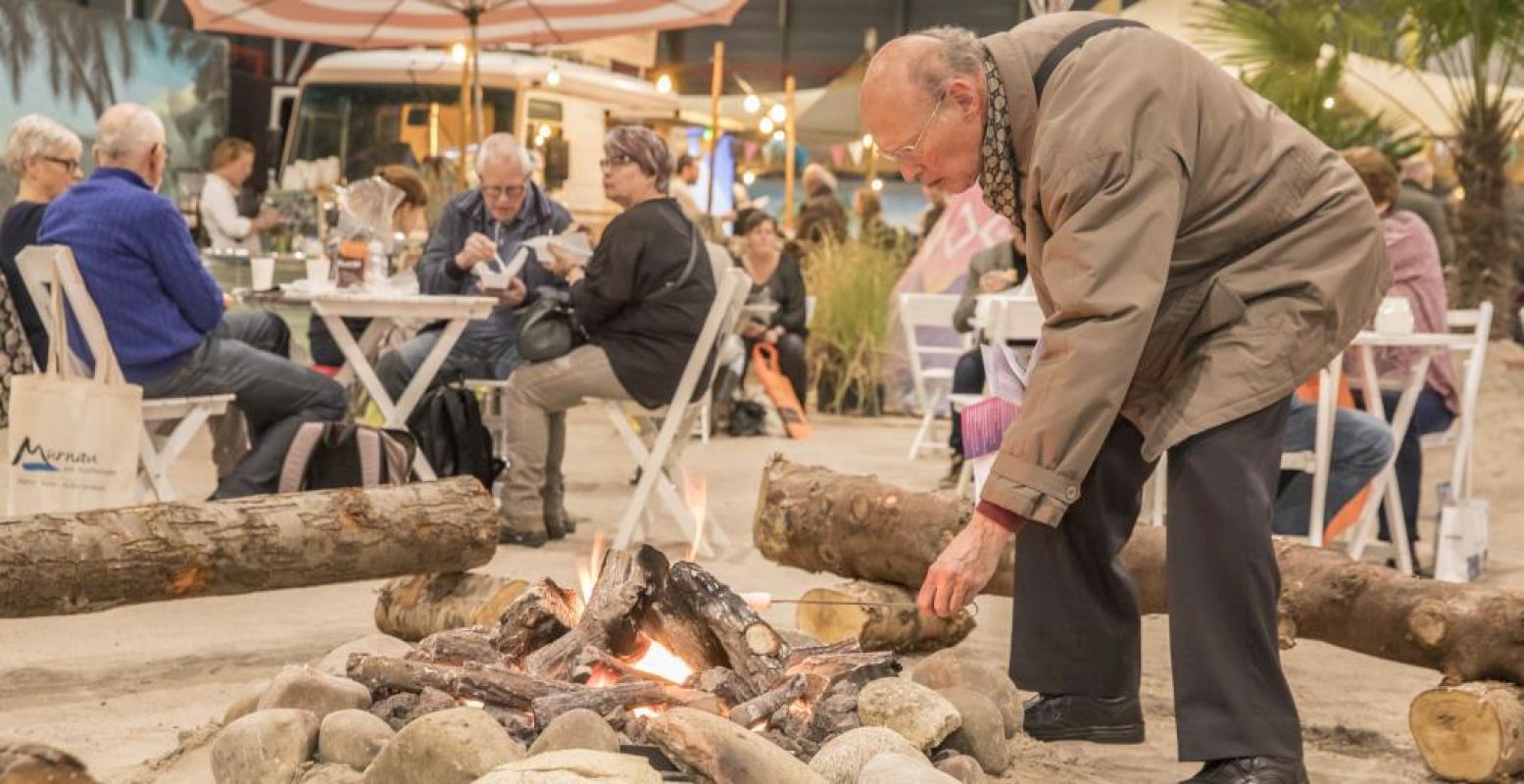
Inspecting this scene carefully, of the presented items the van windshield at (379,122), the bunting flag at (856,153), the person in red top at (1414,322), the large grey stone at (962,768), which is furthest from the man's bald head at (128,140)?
the bunting flag at (856,153)

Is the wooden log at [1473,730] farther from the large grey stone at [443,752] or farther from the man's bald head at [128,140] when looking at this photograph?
the man's bald head at [128,140]

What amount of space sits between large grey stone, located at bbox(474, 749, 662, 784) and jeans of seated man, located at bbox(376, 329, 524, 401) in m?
4.35

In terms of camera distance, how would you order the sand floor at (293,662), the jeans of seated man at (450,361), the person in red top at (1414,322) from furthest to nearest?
the jeans of seated man at (450,361)
the person in red top at (1414,322)
the sand floor at (293,662)

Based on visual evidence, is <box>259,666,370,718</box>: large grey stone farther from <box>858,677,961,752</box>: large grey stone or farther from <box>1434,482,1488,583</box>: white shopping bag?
<box>1434,482,1488,583</box>: white shopping bag

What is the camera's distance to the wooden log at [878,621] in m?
4.52

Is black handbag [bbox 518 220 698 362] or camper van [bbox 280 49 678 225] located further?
camper van [bbox 280 49 678 225]

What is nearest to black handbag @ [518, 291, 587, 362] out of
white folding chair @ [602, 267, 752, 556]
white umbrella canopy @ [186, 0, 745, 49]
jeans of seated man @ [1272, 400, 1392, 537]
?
white folding chair @ [602, 267, 752, 556]


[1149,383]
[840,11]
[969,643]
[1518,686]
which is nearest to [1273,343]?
[1149,383]

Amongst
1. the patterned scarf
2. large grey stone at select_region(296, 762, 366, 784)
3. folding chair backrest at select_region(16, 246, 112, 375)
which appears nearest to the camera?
the patterned scarf

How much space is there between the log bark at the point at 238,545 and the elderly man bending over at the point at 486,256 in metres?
2.34

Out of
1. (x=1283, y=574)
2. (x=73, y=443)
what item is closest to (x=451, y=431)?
(x=73, y=443)

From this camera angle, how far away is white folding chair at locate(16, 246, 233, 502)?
5398mm

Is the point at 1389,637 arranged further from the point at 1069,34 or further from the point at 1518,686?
the point at 1069,34

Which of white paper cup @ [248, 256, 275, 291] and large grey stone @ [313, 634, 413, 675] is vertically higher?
white paper cup @ [248, 256, 275, 291]
